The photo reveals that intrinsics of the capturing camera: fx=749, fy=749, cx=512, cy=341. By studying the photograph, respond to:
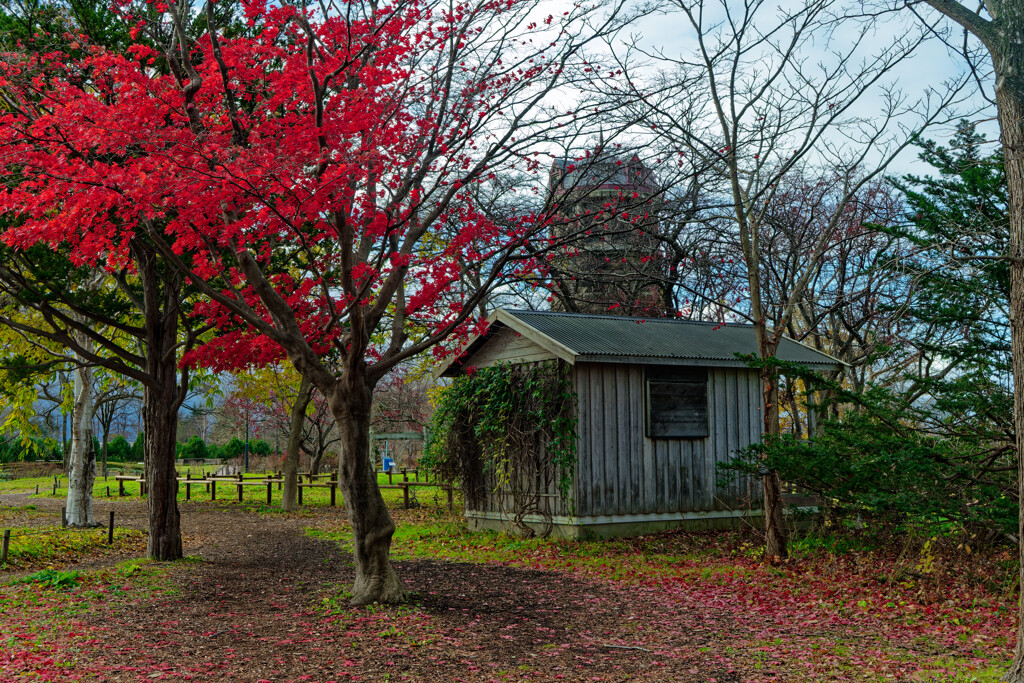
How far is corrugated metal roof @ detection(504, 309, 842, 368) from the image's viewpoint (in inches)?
489

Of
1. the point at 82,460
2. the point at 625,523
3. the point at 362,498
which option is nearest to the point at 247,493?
the point at 82,460

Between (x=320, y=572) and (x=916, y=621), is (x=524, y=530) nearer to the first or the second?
(x=320, y=572)

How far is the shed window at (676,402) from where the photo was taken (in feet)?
42.1

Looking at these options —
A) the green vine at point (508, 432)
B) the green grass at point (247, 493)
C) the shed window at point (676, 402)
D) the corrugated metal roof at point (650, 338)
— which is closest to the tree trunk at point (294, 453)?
the green grass at point (247, 493)

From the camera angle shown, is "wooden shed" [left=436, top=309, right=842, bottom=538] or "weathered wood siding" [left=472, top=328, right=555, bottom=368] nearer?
"wooden shed" [left=436, top=309, right=842, bottom=538]

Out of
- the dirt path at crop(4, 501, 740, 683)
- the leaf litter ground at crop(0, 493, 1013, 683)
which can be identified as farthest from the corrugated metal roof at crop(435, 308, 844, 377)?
the dirt path at crop(4, 501, 740, 683)

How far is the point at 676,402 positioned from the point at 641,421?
2.52 ft

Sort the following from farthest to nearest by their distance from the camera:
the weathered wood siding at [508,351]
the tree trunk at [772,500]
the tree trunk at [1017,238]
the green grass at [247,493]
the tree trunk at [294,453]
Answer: the green grass at [247,493], the tree trunk at [294,453], the weathered wood siding at [508,351], the tree trunk at [772,500], the tree trunk at [1017,238]

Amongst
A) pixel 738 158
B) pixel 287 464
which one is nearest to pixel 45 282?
pixel 738 158

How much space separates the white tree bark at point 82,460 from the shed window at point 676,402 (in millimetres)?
10935

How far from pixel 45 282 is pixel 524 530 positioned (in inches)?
322

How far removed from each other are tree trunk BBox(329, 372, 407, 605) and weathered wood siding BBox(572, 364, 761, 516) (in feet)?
16.4

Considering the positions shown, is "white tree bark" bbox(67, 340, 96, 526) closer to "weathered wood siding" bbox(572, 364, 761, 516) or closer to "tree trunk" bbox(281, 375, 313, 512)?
"tree trunk" bbox(281, 375, 313, 512)

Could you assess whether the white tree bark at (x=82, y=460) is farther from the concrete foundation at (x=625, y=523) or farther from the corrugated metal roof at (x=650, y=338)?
the corrugated metal roof at (x=650, y=338)
